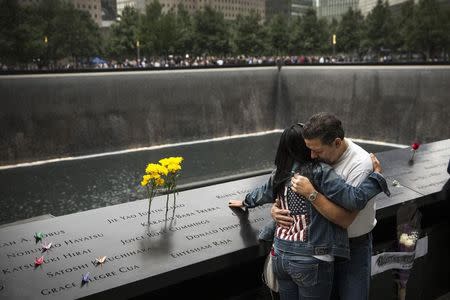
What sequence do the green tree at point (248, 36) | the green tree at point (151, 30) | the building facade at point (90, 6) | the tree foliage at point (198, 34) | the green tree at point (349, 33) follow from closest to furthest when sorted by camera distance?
1. the tree foliage at point (198, 34)
2. the building facade at point (90, 6)
3. the green tree at point (151, 30)
4. the green tree at point (248, 36)
5. the green tree at point (349, 33)

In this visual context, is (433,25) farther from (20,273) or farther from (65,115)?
(20,273)

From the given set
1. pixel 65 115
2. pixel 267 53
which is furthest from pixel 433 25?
pixel 65 115

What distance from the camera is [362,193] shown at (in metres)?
1.98

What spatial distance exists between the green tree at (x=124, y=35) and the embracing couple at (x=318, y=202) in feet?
108

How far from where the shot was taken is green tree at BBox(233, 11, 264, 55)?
3881 centimetres

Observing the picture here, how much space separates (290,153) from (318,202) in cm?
23

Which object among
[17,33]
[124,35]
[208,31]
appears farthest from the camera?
[208,31]

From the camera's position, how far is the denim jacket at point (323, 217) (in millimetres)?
1968

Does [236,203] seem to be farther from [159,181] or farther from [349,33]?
[349,33]

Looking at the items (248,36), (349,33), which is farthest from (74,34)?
(349,33)

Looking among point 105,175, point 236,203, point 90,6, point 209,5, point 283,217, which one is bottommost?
point 105,175

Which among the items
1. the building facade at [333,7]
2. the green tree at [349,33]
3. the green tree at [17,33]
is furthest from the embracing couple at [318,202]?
the building facade at [333,7]

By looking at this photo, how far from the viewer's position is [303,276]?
6.48ft

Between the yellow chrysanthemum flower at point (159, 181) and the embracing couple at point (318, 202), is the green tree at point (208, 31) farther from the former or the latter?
the embracing couple at point (318, 202)
